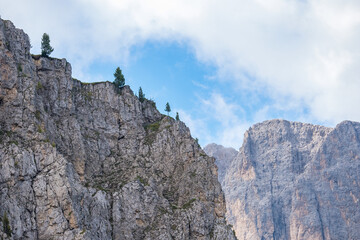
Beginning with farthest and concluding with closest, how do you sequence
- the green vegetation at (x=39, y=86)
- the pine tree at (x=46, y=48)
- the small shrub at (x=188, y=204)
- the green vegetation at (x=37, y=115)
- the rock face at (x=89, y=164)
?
the pine tree at (x=46, y=48), the green vegetation at (x=39, y=86), the small shrub at (x=188, y=204), the green vegetation at (x=37, y=115), the rock face at (x=89, y=164)

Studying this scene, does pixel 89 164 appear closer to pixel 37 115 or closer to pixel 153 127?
pixel 37 115

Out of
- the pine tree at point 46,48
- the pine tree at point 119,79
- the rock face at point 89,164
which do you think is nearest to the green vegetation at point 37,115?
the rock face at point 89,164

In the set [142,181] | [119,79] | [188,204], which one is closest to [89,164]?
[142,181]

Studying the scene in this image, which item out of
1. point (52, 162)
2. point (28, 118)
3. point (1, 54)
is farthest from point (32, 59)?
point (52, 162)

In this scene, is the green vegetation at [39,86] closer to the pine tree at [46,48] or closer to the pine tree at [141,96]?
the pine tree at [46,48]

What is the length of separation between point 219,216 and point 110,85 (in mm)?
59975

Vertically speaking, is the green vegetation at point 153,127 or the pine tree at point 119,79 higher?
the pine tree at point 119,79

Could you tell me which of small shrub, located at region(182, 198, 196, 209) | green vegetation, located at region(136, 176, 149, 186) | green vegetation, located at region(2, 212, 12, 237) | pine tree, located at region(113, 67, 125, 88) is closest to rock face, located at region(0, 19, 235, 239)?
small shrub, located at region(182, 198, 196, 209)

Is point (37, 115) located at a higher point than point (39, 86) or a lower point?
lower

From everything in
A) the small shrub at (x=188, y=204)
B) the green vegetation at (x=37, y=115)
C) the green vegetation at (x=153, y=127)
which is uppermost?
the green vegetation at (x=153, y=127)

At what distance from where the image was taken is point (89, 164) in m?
151

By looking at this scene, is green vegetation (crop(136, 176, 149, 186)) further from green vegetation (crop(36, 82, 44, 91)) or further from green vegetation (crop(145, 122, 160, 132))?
green vegetation (crop(36, 82, 44, 91))

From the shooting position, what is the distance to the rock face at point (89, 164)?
123000 millimetres

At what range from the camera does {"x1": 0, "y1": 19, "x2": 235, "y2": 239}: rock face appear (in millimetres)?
123000
